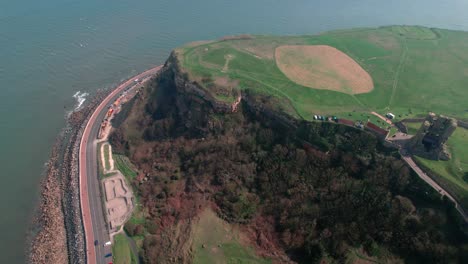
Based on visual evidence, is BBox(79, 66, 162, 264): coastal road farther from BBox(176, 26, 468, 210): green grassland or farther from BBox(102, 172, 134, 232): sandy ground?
BBox(176, 26, 468, 210): green grassland

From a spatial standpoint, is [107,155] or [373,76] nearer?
[107,155]

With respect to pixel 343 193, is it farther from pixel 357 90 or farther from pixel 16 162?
pixel 16 162

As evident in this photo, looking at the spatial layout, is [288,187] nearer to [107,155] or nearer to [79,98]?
[107,155]

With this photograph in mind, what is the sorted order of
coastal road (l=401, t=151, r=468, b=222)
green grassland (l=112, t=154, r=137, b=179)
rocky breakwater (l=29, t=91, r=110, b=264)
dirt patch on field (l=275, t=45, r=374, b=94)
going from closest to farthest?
coastal road (l=401, t=151, r=468, b=222)
rocky breakwater (l=29, t=91, r=110, b=264)
green grassland (l=112, t=154, r=137, b=179)
dirt patch on field (l=275, t=45, r=374, b=94)

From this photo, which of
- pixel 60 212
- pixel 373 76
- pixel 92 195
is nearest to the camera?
pixel 60 212

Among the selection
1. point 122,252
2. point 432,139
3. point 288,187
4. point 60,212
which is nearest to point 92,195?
point 60,212

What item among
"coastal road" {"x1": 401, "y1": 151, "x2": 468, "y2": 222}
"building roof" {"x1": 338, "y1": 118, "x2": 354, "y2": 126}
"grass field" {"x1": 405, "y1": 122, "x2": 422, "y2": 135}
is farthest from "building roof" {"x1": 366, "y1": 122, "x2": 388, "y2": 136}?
"grass field" {"x1": 405, "y1": 122, "x2": 422, "y2": 135}

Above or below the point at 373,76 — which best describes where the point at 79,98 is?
below

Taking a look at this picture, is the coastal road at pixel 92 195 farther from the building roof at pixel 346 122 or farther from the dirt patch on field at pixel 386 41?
the dirt patch on field at pixel 386 41
